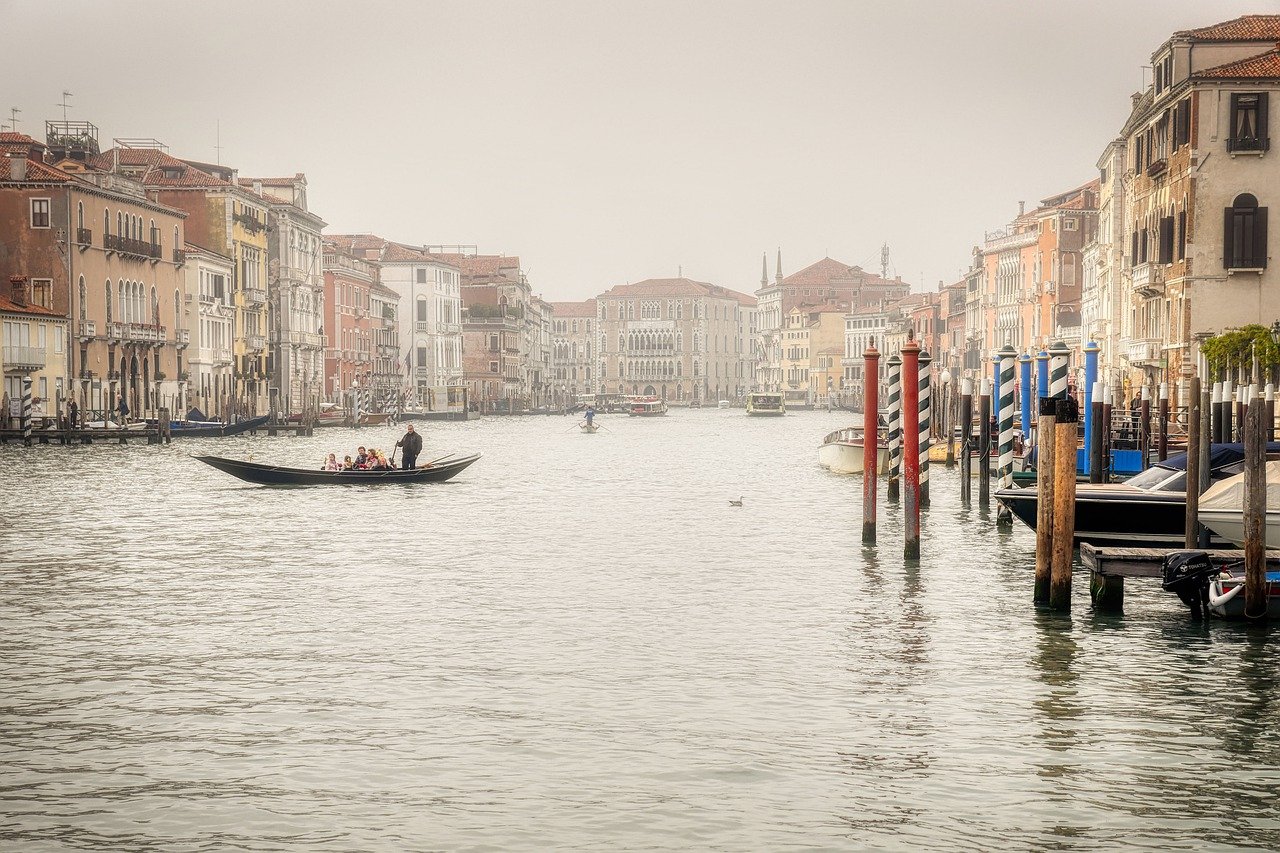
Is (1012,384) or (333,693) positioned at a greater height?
(1012,384)

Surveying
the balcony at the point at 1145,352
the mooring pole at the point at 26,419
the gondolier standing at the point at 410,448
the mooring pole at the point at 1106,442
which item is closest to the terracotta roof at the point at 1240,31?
the balcony at the point at 1145,352

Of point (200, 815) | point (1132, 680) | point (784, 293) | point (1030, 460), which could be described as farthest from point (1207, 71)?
point (784, 293)

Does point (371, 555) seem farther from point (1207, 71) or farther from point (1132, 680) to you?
point (1207, 71)

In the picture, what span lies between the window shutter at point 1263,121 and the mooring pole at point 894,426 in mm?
11299

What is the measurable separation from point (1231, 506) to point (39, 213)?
157 feet

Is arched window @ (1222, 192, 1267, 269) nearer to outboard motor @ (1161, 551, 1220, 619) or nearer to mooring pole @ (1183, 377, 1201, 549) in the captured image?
mooring pole @ (1183, 377, 1201, 549)

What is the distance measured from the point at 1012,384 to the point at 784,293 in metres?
152

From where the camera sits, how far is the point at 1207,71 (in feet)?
127

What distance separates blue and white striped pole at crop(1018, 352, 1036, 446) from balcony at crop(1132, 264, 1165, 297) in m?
4.28

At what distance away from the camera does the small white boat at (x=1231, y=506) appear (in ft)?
54.6

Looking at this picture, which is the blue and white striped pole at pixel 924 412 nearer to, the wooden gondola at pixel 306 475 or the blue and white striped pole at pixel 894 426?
the blue and white striped pole at pixel 894 426

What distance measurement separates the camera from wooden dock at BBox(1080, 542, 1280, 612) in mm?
15258

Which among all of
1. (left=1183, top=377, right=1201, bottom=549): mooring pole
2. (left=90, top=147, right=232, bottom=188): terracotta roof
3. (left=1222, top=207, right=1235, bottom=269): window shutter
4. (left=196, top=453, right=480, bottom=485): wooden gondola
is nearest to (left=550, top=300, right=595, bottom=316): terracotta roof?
(left=90, top=147, right=232, bottom=188): terracotta roof

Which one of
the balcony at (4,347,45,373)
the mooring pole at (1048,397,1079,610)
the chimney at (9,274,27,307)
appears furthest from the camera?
the chimney at (9,274,27,307)
